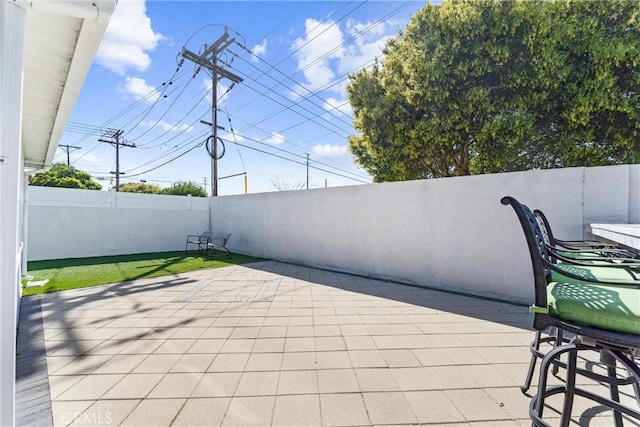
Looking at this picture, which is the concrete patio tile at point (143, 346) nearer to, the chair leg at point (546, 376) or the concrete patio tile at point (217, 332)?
the concrete patio tile at point (217, 332)

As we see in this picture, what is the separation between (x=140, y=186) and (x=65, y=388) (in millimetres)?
26953

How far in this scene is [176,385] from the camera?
5.94ft

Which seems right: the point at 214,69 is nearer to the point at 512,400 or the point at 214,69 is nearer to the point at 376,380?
the point at 376,380

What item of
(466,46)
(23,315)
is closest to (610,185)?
(466,46)

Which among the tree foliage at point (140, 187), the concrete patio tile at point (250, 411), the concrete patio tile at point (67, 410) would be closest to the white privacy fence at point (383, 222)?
the concrete patio tile at point (250, 411)

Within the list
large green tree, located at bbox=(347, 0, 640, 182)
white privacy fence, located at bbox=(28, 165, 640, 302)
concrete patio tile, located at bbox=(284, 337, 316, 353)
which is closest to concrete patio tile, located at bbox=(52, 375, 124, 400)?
concrete patio tile, located at bbox=(284, 337, 316, 353)

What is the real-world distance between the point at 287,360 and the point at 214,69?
1068cm

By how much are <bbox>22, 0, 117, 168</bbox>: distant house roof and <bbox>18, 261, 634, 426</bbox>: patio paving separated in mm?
2134

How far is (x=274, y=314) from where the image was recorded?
3.17m

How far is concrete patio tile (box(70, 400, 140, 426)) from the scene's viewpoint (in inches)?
58.7

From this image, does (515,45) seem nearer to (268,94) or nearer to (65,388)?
(65,388)

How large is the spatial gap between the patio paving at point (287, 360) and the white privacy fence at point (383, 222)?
69cm

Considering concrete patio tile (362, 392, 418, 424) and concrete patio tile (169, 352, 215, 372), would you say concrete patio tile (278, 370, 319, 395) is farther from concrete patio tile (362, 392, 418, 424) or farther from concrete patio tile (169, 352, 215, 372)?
concrete patio tile (169, 352, 215, 372)

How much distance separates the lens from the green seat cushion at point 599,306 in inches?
36.3
